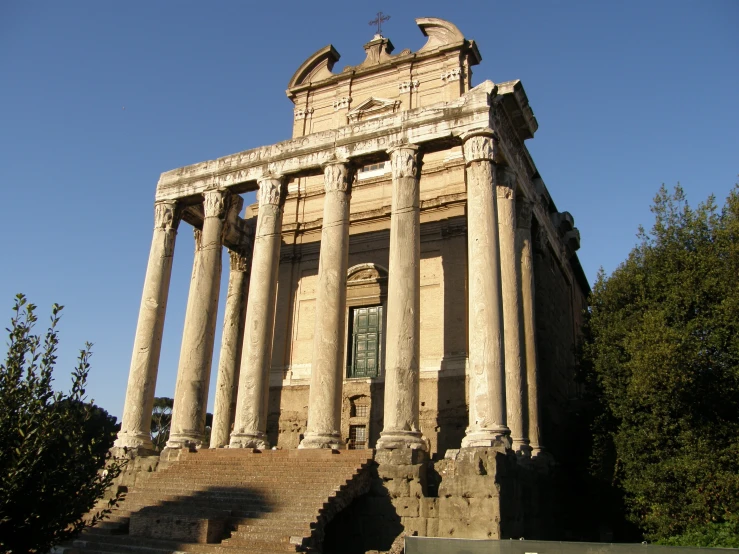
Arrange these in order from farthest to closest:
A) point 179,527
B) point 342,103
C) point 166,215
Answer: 1. point 342,103
2. point 166,215
3. point 179,527

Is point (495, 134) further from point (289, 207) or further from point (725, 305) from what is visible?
point (289, 207)

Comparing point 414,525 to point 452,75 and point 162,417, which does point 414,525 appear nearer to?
point 452,75

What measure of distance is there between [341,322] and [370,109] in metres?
11.2

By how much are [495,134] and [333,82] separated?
11164 millimetres

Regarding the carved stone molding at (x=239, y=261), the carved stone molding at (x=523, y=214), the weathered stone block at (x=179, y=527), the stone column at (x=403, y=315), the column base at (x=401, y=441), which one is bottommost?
the weathered stone block at (x=179, y=527)

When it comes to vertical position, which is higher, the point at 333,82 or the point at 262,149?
the point at 333,82

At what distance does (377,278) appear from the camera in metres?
21.9

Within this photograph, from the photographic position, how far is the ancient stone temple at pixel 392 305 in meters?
14.9

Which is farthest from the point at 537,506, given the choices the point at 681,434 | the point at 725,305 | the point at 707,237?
the point at 707,237

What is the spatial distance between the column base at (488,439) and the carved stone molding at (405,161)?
23.2 ft

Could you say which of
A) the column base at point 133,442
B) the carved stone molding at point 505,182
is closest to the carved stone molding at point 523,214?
the carved stone molding at point 505,182

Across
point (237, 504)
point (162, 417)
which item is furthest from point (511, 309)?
point (162, 417)

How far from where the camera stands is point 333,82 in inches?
1045

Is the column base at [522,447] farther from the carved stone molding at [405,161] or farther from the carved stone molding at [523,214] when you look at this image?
the carved stone molding at [405,161]
